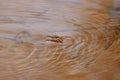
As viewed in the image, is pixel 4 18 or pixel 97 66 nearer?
pixel 97 66

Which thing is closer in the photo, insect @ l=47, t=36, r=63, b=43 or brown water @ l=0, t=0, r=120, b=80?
brown water @ l=0, t=0, r=120, b=80

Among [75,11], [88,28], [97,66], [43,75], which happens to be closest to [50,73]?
[43,75]

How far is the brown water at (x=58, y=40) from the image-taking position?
0.71 meters

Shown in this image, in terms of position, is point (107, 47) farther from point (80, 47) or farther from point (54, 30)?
point (54, 30)

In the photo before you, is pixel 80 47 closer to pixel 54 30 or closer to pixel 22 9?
pixel 54 30

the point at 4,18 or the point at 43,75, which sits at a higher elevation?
the point at 4,18

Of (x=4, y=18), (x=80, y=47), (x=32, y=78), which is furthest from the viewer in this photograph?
A: (x=4, y=18)

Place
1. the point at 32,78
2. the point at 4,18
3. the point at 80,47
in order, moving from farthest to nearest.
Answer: the point at 4,18, the point at 80,47, the point at 32,78

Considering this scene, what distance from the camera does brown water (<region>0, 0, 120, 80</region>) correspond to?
71cm

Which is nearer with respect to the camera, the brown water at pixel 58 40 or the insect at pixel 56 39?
the brown water at pixel 58 40

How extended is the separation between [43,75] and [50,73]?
2 cm

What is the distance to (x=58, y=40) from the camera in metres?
0.81

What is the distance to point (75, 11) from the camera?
1.01 meters

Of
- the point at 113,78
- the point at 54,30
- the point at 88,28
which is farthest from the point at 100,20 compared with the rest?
the point at 113,78
